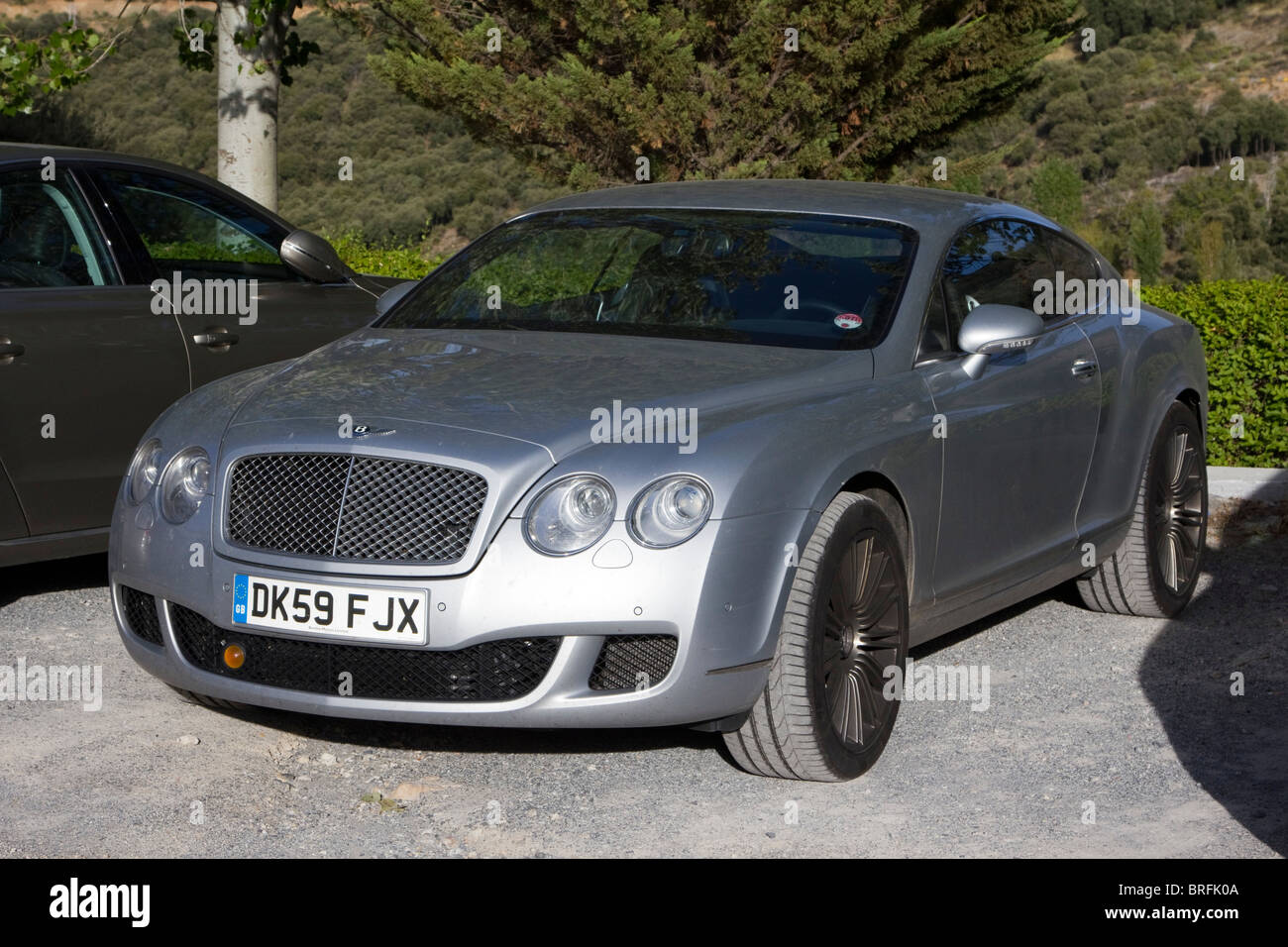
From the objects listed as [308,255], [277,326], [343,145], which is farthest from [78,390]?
[343,145]

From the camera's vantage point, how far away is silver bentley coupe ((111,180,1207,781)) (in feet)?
12.7

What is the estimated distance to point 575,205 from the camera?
5773 mm

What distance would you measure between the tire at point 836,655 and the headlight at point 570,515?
0.53m

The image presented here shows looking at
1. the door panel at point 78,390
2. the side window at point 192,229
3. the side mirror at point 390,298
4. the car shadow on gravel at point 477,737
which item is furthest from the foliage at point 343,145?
the car shadow on gravel at point 477,737

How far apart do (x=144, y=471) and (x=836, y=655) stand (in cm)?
192

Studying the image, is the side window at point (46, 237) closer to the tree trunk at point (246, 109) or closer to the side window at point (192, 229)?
the side window at point (192, 229)

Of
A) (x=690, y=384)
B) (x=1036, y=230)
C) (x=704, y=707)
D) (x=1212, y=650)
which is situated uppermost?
(x=1036, y=230)

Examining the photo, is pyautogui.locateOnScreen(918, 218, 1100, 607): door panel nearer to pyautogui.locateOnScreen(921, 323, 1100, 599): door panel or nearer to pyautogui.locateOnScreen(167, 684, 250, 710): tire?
pyautogui.locateOnScreen(921, 323, 1100, 599): door panel

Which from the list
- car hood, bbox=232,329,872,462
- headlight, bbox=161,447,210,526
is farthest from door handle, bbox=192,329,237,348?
headlight, bbox=161,447,210,526

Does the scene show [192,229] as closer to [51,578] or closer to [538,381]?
[51,578]

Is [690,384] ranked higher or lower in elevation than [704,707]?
higher
